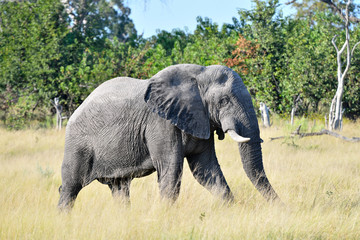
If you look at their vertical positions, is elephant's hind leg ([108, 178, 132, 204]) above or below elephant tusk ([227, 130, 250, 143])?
below

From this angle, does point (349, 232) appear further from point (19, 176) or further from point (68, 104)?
point (68, 104)

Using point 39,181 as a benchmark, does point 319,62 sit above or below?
above

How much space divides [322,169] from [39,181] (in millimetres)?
4600

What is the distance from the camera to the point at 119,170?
17.4ft

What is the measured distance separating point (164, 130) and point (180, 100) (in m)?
0.35

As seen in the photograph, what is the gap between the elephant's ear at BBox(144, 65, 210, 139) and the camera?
16.2 ft

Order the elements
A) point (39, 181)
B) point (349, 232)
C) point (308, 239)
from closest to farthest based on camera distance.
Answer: point (308, 239) < point (349, 232) < point (39, 181)

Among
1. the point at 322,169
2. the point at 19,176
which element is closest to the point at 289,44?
the point at 322,169

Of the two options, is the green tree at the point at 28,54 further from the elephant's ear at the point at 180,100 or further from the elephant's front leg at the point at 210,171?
the elephant's front leg at the point at 210,171

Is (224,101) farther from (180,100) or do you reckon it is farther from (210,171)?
(210,171)

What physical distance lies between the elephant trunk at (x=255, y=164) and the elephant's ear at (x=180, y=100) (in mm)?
430

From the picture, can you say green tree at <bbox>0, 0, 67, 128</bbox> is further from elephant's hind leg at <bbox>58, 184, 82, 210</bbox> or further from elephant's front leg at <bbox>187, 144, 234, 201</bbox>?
elephant's front leg at <bbox>187, 144, 234, 201</bbox>

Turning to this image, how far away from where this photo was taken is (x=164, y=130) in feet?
16.5

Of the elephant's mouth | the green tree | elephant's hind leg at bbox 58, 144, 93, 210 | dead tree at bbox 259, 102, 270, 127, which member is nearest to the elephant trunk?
the elephant's mouth
